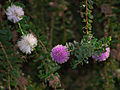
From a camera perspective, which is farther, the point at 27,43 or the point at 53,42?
the point at 53,42

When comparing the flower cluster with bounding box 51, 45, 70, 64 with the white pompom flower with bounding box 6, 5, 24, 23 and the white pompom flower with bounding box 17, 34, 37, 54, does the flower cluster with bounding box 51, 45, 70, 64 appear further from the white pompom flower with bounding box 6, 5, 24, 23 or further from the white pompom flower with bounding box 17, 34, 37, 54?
the white pompom flower with bounding box 6, 5, 24, 23

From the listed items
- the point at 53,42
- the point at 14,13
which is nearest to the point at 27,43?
the point at 14,13

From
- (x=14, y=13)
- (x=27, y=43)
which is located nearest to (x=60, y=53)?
(x=27, y=43)

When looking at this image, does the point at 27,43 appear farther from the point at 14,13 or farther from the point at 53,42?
the point at 53,42

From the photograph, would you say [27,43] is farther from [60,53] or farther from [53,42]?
[53,42]

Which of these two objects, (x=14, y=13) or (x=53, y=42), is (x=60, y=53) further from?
(x=53, y=42)

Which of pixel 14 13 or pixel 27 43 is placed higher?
pixel 14 13

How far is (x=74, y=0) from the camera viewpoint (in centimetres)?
133

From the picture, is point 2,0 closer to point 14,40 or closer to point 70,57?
point 14,40

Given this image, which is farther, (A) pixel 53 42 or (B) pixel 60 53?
(A) pixel 53 42

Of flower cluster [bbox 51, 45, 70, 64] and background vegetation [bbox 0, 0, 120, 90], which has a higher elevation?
background vegetation [bbox 0, 0, 120, 90]

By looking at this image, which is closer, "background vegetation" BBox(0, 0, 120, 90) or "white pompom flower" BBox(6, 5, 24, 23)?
"white pompom flower" BBox(6, 5, 24, 23)

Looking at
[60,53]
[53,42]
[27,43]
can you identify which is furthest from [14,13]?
[53,42]

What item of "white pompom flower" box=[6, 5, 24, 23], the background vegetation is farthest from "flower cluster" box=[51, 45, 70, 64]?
"white pompom flower" box=[6, 5, 24, 23]
